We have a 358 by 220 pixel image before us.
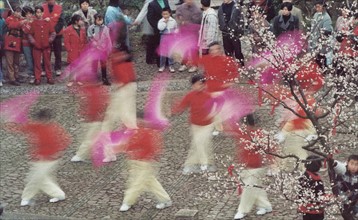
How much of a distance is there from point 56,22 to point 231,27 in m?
4.08

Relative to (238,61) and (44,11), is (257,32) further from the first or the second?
(44,11)

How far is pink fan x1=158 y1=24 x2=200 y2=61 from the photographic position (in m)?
15.1

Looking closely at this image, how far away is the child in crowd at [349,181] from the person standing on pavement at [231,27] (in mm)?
6069

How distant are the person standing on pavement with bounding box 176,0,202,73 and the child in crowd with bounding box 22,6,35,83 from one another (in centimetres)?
316

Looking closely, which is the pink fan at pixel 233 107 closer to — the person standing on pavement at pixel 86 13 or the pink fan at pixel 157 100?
the pink fan at pixel 157 100

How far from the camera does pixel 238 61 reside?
44.1 ft

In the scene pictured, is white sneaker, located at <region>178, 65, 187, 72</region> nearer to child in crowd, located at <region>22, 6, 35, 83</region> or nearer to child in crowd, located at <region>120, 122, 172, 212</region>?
child in crowd, located at <region>22, 6, 35, 83</region>

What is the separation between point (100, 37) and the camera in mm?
14633

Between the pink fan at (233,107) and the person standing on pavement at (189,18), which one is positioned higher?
the person standing on pavement at (189,18)

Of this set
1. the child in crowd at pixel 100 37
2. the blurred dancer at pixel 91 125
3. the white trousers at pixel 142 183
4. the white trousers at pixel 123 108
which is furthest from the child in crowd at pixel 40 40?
the white trousers at pixel 142 183

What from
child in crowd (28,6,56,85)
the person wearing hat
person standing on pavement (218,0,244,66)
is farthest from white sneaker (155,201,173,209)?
child in crowd (28,6,56,85)

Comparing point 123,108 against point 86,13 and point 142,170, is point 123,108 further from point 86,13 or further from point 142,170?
point 86,13

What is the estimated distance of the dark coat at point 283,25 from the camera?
13.7 meters

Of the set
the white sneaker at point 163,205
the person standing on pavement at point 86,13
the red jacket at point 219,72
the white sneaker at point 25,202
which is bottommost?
the white sneaker at point 25,202
